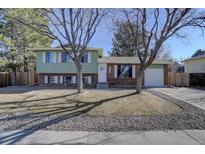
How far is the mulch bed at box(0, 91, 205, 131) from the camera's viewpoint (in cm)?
743

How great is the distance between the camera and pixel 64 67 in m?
25.1

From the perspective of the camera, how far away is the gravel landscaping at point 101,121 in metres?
7.46

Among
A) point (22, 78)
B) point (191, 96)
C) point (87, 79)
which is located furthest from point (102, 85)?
point (191, 96)

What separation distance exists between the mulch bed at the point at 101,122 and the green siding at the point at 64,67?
16.0m

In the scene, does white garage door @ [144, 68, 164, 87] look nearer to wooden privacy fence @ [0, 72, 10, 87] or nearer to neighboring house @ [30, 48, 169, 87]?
neighboring house @ [30, 48, 169, 87]

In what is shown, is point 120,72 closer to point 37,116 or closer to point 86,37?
point 86,37

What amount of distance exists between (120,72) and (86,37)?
10.1 meters

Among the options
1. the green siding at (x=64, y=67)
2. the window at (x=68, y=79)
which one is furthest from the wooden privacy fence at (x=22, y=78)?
the window at (x=68, y=79)

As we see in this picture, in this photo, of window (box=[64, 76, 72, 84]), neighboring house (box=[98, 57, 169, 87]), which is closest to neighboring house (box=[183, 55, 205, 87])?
neighboring house (box=[98, 57, 169, 87])

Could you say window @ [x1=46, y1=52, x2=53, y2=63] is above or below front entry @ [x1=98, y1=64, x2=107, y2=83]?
above

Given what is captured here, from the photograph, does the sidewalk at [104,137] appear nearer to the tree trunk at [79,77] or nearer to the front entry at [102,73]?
the tree trunk at [79,77]

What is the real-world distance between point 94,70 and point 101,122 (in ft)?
56.9

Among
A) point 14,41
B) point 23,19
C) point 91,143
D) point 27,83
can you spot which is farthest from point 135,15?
point 14,41

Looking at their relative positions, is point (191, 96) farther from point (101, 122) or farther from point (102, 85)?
point (102, 85)
